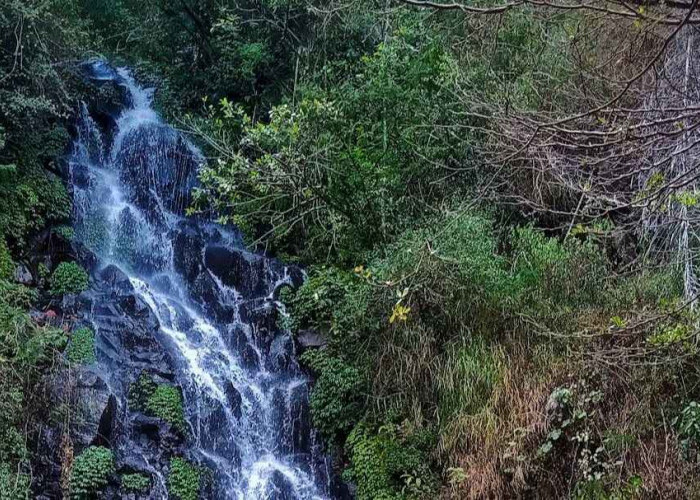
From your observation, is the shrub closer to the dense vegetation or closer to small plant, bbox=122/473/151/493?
the dense vegetation

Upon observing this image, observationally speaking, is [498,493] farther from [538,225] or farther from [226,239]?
[226,239]

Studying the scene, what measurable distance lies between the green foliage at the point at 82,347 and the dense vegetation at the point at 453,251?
3cm

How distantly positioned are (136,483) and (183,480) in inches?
19.4

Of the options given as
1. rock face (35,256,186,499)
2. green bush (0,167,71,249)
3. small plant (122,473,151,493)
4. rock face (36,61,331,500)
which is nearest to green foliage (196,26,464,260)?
rock face (36,61,331,500)

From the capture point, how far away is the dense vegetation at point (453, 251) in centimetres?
543

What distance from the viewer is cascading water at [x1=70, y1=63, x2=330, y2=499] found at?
7.23 meters

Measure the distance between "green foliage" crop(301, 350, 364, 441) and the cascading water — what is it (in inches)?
10.2

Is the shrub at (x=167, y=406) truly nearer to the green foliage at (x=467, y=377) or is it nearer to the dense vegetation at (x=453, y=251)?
the dense vegetation at (x=453, y=251)

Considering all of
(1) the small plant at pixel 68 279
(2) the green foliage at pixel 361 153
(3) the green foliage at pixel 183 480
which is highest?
(2) the green foliage at pixel 361 153

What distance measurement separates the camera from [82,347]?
7.50m

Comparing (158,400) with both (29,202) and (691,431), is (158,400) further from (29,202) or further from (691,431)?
(691,431)

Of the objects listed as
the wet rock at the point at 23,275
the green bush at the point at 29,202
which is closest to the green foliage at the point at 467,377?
the wet rock at the point at 23,275

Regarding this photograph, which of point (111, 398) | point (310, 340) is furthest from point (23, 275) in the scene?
point (310, 340)

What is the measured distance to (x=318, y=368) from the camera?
25.7 ft
